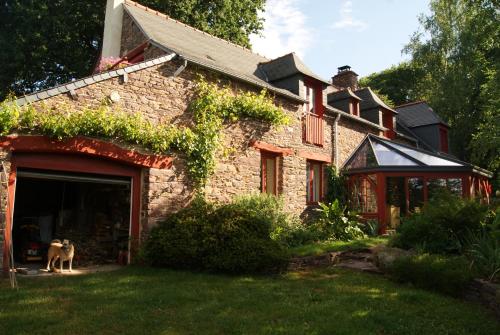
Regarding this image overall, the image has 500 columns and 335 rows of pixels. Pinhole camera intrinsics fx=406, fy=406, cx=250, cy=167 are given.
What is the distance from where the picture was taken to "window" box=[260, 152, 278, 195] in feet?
41.8

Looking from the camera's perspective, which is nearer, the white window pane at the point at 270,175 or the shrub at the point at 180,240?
the shrub at the point at 180,240

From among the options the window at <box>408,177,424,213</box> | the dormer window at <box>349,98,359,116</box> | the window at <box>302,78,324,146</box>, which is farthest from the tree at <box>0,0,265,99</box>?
the window at <box>408,177,424,213</box>

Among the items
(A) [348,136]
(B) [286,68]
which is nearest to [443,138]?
(A) [348,136]

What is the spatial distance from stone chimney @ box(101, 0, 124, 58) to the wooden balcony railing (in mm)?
7226

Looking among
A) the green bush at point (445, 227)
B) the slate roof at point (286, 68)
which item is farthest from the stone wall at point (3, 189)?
the slate roof at point (286, 68)

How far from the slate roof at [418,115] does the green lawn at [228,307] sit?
1870 cm

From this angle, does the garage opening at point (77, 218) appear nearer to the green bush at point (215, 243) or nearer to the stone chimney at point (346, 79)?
the green bush at point (215, 243)

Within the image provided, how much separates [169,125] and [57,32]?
1321cm

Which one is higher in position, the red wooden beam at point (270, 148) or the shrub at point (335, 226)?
the red wooden beam at point (270, 148)

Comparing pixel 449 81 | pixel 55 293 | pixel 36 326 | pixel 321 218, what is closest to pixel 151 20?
pixel 321 218

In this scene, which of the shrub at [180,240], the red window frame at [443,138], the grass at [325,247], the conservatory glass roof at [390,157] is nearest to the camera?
the shrub at [180,240]

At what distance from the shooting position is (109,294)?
6461 mm

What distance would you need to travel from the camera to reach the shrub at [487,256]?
22.2 ft

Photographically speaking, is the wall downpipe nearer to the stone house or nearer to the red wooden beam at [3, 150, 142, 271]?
the stone house
